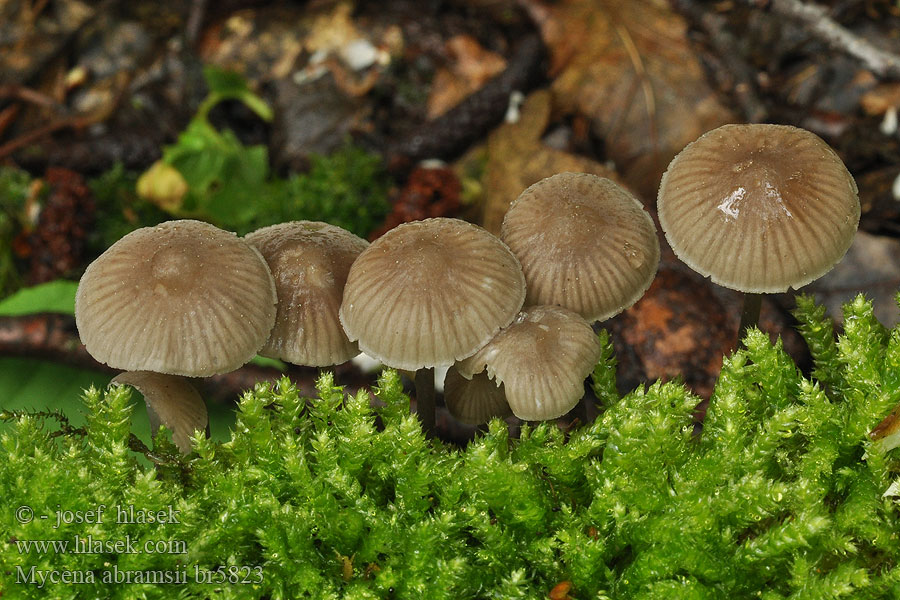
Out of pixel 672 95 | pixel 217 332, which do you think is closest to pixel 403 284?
pixel 217 332

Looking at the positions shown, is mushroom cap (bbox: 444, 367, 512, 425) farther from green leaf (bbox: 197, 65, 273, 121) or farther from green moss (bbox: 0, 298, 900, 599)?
green leaf (bbox: 197, 65, 273, 121)

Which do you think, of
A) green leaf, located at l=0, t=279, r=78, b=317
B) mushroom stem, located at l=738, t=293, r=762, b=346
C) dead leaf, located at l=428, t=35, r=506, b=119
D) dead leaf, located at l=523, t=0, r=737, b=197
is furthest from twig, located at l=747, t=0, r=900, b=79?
green leaf, located at l=0, t=279, r=78, b=317

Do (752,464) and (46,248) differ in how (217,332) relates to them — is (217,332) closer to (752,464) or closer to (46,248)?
(752,464)

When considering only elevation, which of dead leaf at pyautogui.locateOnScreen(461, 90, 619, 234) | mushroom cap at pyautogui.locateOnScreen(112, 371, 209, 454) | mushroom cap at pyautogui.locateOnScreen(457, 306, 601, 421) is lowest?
dead leaf at pyautogui.locateOnScreen(461, 90, 619, 234)

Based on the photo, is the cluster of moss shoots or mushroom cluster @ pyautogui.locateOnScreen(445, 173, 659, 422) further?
mushroom cluster @ pyautogui.locateOnScreen(445, 173, 659, 422)

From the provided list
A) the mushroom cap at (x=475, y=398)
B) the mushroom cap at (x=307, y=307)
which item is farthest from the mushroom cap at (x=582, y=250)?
the mushroom cap at (x=307, y=307)

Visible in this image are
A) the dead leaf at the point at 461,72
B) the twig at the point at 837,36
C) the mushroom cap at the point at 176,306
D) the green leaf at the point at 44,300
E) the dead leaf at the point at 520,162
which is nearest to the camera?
the mushroom cap at the point at 176,306

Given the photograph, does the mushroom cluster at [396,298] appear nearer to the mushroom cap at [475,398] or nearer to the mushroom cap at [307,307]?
the mushroom cap at [307,307]
